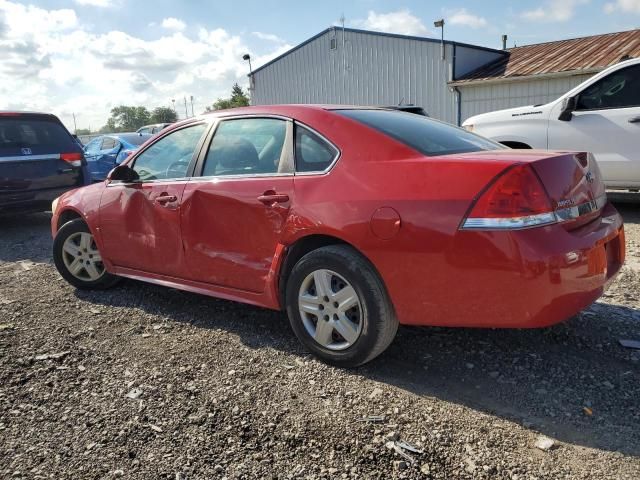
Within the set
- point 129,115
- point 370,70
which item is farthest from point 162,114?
point 370,70

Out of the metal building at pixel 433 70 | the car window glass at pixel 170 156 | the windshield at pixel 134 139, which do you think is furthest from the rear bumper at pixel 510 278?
the metal building at pixel 433 70

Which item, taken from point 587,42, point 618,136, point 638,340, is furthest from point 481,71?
point 638,340

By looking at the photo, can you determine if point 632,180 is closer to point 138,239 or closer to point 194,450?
point 138,239

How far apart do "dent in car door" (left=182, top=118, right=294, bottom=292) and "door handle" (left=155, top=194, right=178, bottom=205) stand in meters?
0.14

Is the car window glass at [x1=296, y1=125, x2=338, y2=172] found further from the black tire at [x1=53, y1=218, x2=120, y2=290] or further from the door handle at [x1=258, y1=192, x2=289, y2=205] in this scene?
the black tire at [x1=53, y1=218, x2=120, y2=290]

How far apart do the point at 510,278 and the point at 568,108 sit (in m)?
5.29

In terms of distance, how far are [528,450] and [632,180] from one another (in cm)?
555

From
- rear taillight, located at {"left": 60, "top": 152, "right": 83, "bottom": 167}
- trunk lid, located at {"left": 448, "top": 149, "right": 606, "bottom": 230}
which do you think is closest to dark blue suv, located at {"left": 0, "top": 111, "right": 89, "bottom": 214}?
rear taillight, located at {"left": 60, "top": 152, "right": 83, "bottom": 167}

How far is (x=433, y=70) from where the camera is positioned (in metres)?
18.5

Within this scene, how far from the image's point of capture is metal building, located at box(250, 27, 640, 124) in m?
15.8

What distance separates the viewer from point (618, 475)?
211 centimetres

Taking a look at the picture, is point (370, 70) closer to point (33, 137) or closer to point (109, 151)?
point (109, 151)

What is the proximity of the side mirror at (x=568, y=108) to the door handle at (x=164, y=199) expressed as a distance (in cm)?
534

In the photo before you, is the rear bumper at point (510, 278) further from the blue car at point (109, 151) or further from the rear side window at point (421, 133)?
the blue car at point (109, 151)
